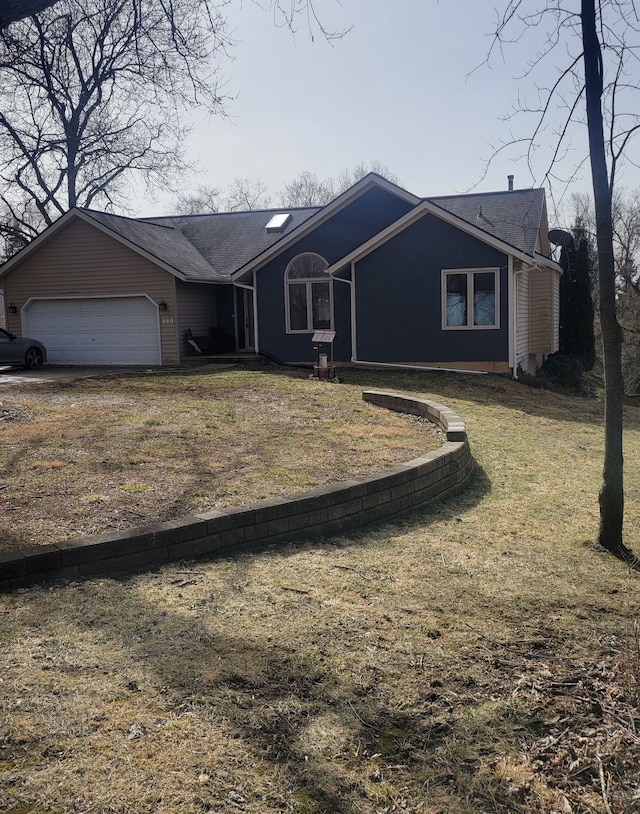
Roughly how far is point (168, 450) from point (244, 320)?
15522mm

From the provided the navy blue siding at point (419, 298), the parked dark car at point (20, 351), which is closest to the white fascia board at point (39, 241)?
the parked dark car at point (20, 351)

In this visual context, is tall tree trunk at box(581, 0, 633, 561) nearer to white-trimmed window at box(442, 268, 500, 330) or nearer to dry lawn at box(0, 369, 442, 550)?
dry lawn at box(0, 369, 442, 550)

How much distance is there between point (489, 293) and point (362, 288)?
331cm

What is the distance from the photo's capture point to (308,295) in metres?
20.1

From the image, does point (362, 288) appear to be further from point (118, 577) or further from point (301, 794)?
point (301, 794)

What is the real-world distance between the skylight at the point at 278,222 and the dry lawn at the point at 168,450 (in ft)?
36.4

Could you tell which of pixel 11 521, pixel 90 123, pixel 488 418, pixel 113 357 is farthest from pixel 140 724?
pixel 90 123

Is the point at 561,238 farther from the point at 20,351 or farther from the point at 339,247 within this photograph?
the point at 20,351

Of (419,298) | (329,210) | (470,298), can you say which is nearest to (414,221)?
(419,298)

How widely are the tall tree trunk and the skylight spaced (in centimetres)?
1901

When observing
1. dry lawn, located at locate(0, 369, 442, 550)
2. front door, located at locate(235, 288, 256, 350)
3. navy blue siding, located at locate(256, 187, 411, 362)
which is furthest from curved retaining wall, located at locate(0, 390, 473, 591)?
front door, located at locate(235, 288, 256, 350)

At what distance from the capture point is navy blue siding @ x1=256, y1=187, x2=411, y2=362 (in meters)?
19.8

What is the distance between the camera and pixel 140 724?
291 cm

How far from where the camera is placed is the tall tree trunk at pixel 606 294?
5.46 metres
